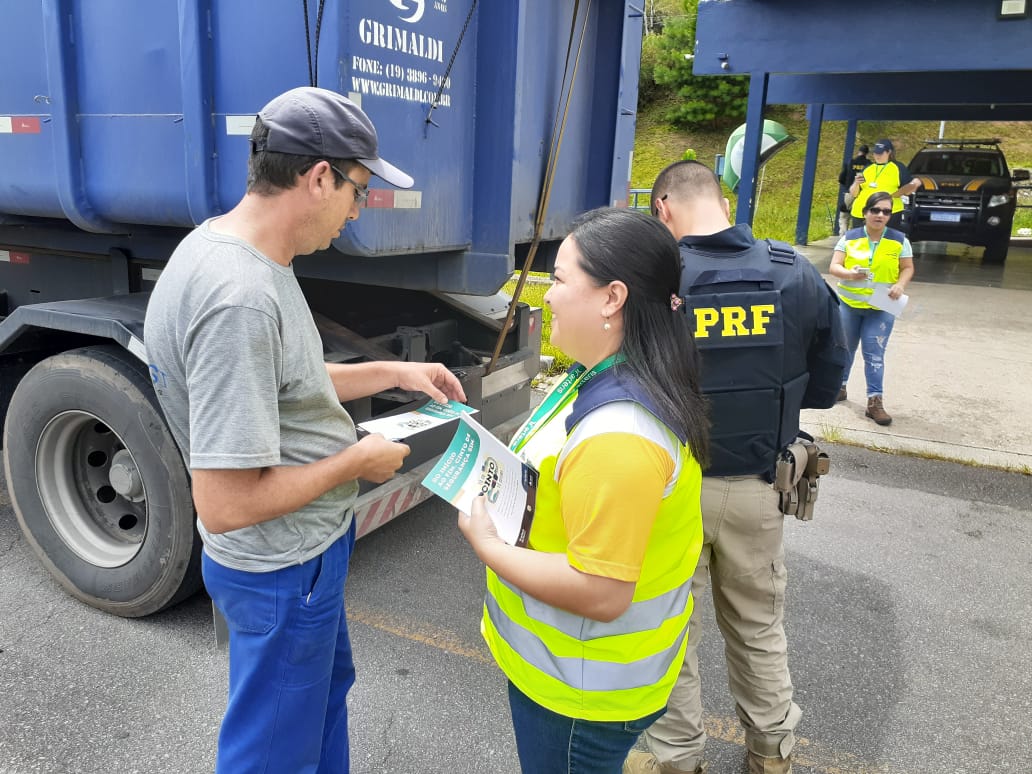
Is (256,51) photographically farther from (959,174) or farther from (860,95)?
(959,174)

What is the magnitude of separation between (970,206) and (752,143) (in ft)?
20.3

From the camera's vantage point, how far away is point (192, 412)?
5.08 feet

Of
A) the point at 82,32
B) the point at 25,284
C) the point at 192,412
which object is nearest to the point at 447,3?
the point at 82,32

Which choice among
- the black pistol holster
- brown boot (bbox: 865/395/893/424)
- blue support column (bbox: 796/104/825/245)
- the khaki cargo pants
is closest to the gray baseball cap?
the khaki cargo pants

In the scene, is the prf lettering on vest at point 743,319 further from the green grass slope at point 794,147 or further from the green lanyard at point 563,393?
the green grass slope at point 794,147

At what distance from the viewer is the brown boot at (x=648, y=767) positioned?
97.5 inches

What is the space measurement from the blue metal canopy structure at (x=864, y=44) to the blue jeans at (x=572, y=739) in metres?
10.8

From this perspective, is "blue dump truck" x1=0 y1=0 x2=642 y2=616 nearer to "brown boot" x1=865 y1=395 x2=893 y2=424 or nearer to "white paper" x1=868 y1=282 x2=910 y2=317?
"white paper" x1=868 y1=282 x2=910 y2=317

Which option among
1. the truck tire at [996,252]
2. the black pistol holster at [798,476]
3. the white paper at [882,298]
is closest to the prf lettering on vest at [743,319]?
the black pistol holster at [798,476]

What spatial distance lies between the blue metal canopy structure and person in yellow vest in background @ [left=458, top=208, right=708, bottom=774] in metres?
10.5

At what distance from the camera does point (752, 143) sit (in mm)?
11703

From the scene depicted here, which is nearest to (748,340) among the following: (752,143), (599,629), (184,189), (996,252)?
(599,629)

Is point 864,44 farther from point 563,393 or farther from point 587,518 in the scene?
point 587,518

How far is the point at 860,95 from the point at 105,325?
15141 millimetres
